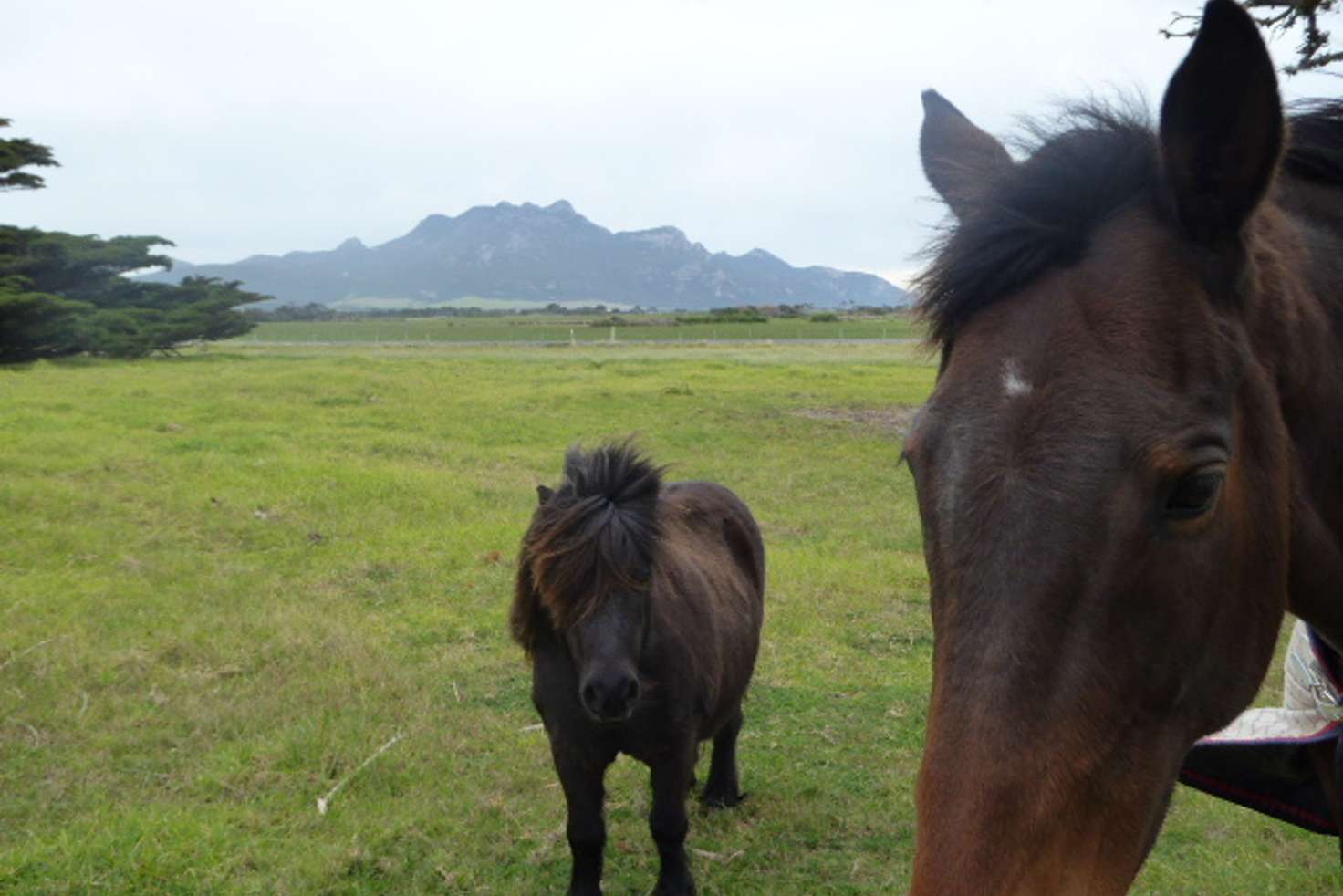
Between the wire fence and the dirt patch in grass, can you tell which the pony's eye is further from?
the wire fence

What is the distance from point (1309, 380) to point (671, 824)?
150 inches

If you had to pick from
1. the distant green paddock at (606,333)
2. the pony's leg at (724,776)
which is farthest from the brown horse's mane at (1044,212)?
the distant green paddock at (606,333)

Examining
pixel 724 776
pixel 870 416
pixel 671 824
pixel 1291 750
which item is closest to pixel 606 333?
pixel 870 416

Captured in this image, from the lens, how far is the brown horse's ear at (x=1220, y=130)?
4.98 feet

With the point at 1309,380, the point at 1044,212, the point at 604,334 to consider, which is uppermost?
the point at 1044,212

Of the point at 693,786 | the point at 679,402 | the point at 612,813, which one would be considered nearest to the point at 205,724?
the point at 612,813

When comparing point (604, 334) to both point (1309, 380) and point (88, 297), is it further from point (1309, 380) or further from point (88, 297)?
point (1309, 380)

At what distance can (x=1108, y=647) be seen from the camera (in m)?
1.45

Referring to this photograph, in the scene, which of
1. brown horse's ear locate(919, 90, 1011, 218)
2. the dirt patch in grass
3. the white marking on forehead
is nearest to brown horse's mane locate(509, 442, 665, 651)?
brown horse's ear locate(919, 90, 1011, 218)

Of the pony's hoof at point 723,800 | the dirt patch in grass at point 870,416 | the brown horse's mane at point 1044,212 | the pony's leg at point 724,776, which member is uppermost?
the brown horse's mane at point 1044,212

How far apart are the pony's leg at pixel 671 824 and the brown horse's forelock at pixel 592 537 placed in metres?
0.87

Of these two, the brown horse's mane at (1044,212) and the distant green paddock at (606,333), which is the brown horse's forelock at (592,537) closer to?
the brown horse's mane at (1044,212)

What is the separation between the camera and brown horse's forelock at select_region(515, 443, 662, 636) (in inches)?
191

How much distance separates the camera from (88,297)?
123 ft
